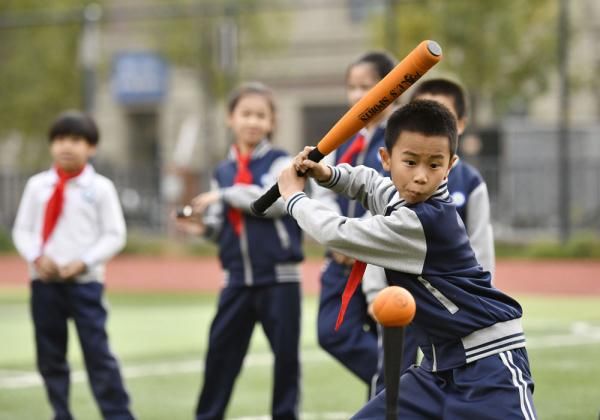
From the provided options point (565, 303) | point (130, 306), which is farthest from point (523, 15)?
point (130, 306)

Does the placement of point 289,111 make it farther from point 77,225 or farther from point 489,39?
point 77,225

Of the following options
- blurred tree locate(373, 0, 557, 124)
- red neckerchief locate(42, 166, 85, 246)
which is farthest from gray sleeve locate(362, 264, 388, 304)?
blurred tree locate(373, 0, 557, 124)

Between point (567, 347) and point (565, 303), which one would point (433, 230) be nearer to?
point (567, 347)

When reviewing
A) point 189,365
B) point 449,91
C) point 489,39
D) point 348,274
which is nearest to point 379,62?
point 449,91

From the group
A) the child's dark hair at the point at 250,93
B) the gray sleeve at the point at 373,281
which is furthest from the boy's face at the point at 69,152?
the gray sleeve at the point at 373,281

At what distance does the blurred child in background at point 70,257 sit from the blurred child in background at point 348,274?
49.9 inches

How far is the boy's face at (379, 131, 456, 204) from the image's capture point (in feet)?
13.7

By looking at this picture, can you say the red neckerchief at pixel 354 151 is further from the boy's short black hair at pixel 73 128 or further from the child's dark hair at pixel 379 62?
the boy's short black hair at pixel 73 128

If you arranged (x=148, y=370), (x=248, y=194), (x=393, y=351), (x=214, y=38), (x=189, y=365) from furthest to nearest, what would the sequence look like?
(x=214, y=38)
(x=189, y=365)
(x=148, y=370)
(x=248, y=194)
(x=393, y=351)

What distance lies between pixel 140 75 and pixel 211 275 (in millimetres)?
8204

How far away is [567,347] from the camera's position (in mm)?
10164

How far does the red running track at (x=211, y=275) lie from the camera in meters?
17.2

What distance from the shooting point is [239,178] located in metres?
6.71

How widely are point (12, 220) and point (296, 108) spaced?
33.3ft
